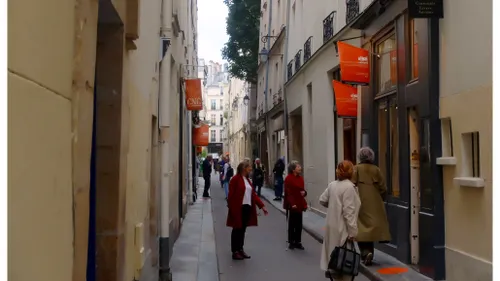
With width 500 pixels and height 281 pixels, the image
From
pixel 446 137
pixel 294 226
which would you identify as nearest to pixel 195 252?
pixel 294 226

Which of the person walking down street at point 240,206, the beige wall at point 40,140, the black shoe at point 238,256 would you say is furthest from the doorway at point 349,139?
the beige wall at point 40,140

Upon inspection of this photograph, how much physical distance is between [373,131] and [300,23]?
1065 centimetres

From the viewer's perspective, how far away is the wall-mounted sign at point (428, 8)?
776 centimetres

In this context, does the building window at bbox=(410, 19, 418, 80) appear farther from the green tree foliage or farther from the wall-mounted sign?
the green tree foliage

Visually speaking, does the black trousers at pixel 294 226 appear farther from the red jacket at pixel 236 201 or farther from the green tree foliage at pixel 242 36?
the green tree foliage at pixel 242 36

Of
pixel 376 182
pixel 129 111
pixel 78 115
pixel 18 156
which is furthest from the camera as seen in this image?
pixel 376 182

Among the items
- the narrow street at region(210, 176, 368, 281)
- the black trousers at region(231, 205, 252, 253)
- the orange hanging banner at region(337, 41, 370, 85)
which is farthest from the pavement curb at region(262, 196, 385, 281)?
the orange hanging banner at region(337, 41, 370, 85)

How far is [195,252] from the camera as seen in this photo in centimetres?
1102

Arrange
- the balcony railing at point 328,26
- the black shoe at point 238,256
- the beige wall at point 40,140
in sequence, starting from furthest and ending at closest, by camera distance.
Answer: the balcony railing at point 328,26 < the black shoe at point 238,256 < the beige wall at point 40,140

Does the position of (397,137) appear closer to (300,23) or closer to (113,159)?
(113,159)

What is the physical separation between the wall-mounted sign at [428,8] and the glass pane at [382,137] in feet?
10.3

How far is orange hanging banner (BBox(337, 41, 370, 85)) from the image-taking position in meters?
11.1

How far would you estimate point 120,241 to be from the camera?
213 inches

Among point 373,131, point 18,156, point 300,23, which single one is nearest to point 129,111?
point 18,156
